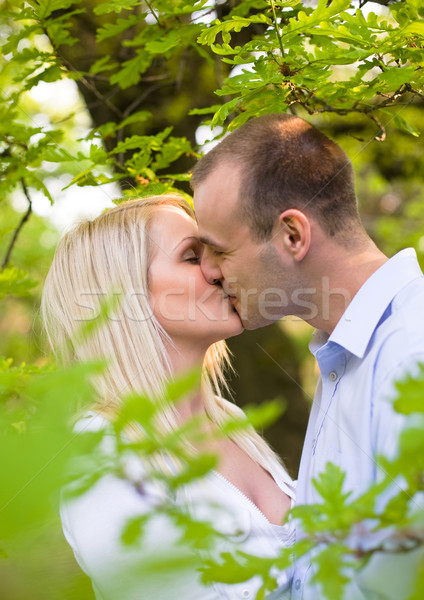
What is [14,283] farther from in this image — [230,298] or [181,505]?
[181,505]

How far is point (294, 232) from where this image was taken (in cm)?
198

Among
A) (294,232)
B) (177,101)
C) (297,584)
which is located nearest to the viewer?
(297,584)

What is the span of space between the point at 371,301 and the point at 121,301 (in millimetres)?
866

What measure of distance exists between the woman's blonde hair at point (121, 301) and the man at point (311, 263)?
25 cm

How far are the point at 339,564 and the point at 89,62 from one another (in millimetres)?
2925

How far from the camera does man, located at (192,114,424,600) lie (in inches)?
65.2

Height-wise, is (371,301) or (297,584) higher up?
(371,301)

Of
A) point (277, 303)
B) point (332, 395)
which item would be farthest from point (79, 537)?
point (277, 303)

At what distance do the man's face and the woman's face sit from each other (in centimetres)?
6

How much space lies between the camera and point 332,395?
5.92 ft

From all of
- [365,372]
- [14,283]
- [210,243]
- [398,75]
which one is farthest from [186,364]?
[398,75]

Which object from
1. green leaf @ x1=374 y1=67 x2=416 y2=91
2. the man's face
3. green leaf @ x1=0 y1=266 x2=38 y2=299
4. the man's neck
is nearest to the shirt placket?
the man's neck

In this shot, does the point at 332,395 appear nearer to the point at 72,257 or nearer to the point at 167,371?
the point at 167,371

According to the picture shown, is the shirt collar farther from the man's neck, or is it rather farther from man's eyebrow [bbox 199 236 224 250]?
man's eyebrow [bbox 199 236 224 250]
